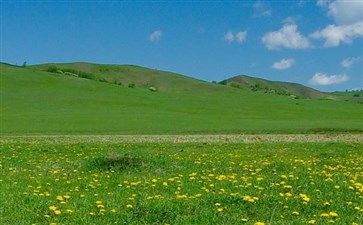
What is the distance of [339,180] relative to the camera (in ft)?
43.2

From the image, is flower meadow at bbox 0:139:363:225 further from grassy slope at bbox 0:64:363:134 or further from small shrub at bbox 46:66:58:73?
small shrub at bbox 46:66:58:73

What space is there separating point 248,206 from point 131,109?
281 feet

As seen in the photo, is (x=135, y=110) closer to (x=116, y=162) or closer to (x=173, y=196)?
(x=116, y=162)

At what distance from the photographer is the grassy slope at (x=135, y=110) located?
63.9 m

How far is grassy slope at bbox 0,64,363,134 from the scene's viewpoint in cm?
6391

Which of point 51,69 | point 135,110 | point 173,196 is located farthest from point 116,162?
point 51,69

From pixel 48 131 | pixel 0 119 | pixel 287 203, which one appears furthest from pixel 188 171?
pixel 0 119

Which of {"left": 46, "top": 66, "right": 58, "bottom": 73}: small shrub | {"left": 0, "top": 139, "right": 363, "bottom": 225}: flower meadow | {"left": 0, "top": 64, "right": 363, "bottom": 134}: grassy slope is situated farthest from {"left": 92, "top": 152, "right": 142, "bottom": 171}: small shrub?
{"left": 46, "top": 66, "right": 58, "bottom": 73}: small shrub

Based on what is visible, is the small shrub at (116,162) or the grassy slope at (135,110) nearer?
the small shrub at (116,162)

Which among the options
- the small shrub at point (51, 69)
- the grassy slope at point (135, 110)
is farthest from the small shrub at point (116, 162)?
the small shrub at point (51, 69)

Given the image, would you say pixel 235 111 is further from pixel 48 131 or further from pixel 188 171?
pixel 188 171

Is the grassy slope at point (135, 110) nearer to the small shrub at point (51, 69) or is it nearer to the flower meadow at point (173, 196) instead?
the small shrub at point (51, 69)

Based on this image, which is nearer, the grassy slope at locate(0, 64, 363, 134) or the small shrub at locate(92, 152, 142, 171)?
the small shrub at locate(92, 152, 142, 171)

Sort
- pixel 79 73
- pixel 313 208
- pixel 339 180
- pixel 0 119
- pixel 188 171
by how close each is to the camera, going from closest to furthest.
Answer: pixel 313 208, pixel 339 180, pixel 188 171, pixel 0 119, pixel 79 73
